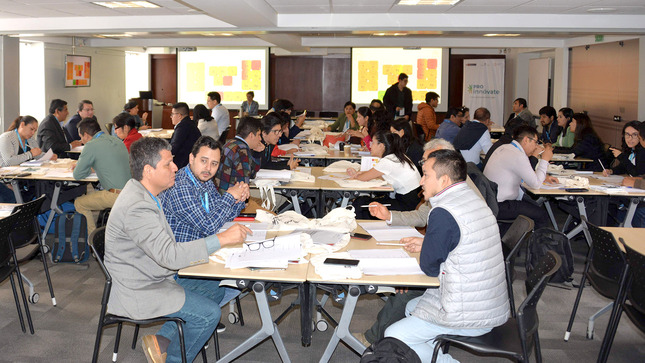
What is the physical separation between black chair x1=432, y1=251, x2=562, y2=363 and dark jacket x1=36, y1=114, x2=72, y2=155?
6.59m

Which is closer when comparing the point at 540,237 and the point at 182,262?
the point at 182,262

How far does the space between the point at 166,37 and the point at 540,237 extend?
11447mm

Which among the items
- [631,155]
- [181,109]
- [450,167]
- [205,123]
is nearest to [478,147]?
[631,155]

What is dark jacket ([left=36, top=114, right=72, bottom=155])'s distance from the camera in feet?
25.7

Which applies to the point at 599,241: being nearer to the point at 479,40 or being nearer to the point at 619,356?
the point at 619,356

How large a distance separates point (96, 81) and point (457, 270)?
14002mm

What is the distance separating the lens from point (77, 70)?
14.0 metres

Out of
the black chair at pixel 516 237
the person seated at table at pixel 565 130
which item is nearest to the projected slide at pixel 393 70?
the person seated at table at pixel 565 130

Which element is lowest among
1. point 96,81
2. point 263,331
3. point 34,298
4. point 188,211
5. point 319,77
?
point 34,298

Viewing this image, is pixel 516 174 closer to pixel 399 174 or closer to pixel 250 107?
pixel 399 174

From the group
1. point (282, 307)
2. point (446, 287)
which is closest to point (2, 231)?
point (282, 307)

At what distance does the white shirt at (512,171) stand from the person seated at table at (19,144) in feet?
15.8

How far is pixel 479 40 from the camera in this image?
13.5m

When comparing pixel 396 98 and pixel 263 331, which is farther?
pixel 396 98
